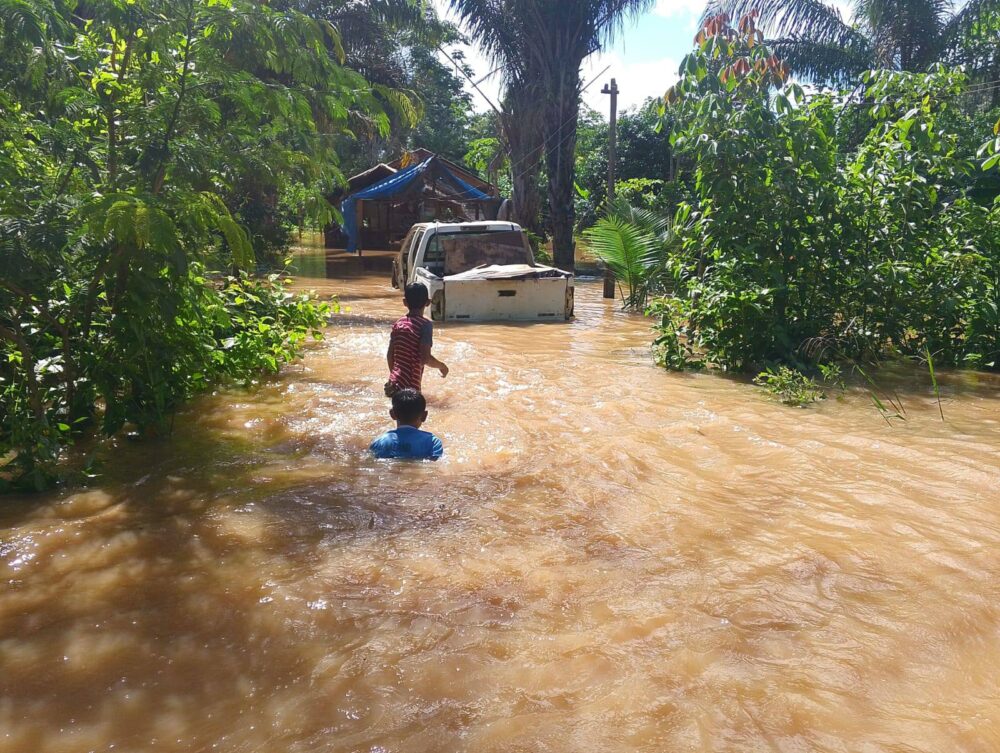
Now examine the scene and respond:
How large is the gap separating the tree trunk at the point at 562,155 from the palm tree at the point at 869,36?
4.73m

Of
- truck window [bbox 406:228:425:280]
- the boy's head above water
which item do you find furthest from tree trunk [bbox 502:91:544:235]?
the boy's head above water

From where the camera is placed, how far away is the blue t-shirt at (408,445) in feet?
17.6

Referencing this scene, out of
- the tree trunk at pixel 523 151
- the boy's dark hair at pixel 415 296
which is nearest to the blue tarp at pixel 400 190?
the tree trunk at pixel 523 151

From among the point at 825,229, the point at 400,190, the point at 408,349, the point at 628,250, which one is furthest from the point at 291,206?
the point at 400,190

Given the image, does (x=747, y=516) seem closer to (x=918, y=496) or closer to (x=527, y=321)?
(x=918, y=496)

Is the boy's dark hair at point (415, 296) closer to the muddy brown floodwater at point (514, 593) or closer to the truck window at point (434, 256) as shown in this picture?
the muddy brown floodwater at point (514, 593)

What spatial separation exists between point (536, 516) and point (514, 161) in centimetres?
1811

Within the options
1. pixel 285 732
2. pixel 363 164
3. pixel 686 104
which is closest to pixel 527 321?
pixel 686 104

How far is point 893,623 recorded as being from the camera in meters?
3.50

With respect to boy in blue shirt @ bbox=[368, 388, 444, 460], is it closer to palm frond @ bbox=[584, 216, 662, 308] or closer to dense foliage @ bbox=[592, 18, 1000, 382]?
dense foliage @ bbox=[592, 18, 1000, 382]

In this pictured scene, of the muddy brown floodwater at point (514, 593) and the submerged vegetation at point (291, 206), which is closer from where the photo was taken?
the muddy brown floodwater at point (514, 593)

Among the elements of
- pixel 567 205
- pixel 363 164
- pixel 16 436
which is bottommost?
pixel 16 436

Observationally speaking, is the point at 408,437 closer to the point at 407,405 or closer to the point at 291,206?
the point at 407,405

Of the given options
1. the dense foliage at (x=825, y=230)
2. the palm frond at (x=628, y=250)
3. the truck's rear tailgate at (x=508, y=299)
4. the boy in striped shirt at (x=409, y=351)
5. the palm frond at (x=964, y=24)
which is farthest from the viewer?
the palm frond at (x=964, y=24)
